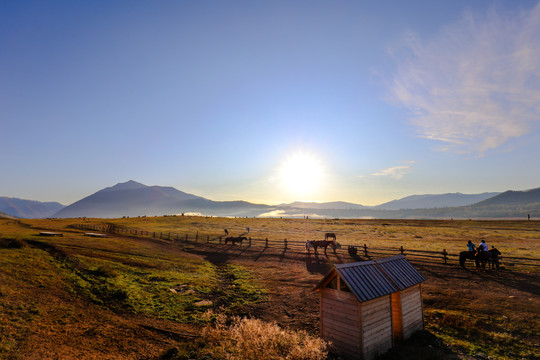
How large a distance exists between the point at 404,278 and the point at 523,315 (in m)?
7.82

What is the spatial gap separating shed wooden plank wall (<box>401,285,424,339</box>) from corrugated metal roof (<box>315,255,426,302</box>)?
62 cm

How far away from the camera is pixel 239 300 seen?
1897 centimetres

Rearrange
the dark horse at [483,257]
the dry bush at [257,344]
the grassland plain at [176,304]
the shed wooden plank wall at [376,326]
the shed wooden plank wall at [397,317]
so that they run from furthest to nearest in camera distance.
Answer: the dark horse at [483,257] → the shed wooden plank wall at [397,317] → the grassland plain at [176,304] → the shed wooden plank wall at [376,326] → the dry bush at [257,344]

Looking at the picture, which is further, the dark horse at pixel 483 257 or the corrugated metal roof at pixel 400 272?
the dark horse at pixel 483 257

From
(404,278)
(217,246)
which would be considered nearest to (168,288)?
(404,278)

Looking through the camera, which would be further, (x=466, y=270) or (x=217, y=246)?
(x=217, y=246)

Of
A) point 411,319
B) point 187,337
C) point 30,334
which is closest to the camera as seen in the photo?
point 30,334

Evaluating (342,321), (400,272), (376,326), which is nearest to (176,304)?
(342,321)

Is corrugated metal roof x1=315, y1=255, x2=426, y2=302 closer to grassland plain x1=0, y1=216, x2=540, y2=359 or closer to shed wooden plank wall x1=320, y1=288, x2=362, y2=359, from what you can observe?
shed wooden plank wall x1=320, y1=288, x2=362, y2=359

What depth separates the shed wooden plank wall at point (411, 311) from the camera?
13.7m

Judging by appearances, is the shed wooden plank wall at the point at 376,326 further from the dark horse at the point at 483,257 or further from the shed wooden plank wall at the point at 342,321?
the dark horse at the point at 483,257

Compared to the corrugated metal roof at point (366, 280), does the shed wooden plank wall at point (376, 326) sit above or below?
below

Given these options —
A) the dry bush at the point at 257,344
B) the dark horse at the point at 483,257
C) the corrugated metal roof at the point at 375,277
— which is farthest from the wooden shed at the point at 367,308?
the dark horse at the point at 483,257

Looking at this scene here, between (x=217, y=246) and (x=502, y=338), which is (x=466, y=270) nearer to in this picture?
(x=502, y=338)
